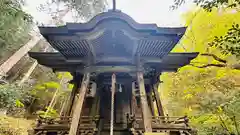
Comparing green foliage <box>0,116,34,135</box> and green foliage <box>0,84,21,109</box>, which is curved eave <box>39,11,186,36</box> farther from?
green foliage <box>0,116,34,135</box>

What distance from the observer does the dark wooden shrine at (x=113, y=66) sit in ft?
15.3

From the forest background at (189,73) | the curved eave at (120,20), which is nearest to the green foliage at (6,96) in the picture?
the forest background at (189,73)

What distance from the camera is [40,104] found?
49.7 feet

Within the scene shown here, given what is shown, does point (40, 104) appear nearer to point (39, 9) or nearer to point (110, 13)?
point (39, 9)

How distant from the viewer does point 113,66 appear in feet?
17.5

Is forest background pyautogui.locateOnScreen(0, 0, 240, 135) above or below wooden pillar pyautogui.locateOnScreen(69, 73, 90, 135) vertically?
above

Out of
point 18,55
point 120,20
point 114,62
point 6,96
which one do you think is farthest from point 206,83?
point 18,55

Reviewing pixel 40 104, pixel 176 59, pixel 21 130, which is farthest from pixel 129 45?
pixel 40 104

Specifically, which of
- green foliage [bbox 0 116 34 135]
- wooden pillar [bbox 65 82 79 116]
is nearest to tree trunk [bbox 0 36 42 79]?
green foliage [bbox 0 116 34 135]

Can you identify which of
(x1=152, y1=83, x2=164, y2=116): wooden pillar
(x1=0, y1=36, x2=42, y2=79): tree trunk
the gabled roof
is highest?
(x1=0, y1=36, x2=42, y2=79): tree trunk

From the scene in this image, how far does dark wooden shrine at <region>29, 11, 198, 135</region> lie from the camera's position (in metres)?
4.66

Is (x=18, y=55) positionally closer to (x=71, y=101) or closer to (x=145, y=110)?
(x=71, y=101)

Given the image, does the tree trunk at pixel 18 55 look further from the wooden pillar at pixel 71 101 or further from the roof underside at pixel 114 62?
the wooden pillar at pixel 71 101

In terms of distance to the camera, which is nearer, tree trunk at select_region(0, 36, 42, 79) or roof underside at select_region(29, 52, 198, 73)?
roof underside at select_region(29, 52, 198, 73)
